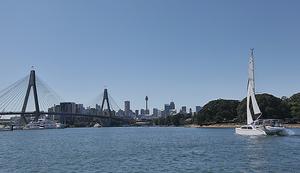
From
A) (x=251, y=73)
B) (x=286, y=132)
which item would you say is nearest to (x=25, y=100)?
(x=251, y=73)

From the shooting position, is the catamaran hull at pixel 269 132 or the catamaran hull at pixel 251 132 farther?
the catamaran hull at pixel 251 132

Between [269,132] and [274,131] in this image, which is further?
[274,131]

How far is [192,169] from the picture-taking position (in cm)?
3966

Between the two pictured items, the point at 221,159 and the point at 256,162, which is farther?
the point at 221,159

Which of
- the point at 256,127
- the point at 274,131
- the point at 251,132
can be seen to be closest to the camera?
the point at 274,131

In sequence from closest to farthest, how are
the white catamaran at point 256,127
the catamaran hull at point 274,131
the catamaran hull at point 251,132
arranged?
the catamaran hull at point 274,131
the white catamaran at point 256,127
the catamaran hull at point 251,132

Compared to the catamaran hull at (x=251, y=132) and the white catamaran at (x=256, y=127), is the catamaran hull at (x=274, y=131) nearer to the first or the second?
the white catamaran at (x=256, y=127)

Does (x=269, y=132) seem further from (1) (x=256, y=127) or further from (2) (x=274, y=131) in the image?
(1) (x=256, y=127)

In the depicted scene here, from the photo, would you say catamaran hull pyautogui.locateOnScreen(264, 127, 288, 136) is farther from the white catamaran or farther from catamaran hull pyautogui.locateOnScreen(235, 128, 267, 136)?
catamaran hull pyautogui.locateOnScreen(235, 128, 267, 136)

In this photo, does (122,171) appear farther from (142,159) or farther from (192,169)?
(142,159)

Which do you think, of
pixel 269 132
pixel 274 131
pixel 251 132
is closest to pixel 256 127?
pixel 251 132

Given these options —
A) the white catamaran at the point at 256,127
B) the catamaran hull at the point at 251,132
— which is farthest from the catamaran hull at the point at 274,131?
the catamaran hull at the point at 251,132

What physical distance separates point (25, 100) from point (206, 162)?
490 feet

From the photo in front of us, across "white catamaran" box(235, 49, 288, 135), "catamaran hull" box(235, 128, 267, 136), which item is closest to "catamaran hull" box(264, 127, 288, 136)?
"white catamaran" box(235, 49, 288, 135)
